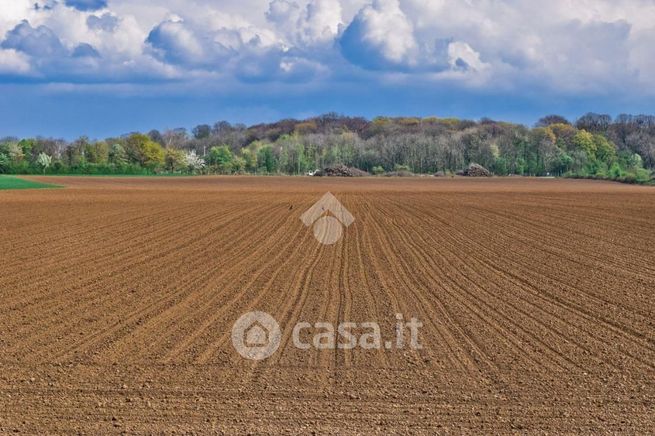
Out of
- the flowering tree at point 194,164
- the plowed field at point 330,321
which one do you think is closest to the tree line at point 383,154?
the flowering tree at point 194,164

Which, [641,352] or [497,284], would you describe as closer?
[641,352]

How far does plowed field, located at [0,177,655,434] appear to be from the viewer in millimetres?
7137

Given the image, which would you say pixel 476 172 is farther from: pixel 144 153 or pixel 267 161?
pixel 144 153

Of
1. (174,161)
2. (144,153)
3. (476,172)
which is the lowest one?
(476,172)

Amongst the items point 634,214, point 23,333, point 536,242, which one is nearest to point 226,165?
point 634,214

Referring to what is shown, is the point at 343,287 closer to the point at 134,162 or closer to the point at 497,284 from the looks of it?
the point at 497,284

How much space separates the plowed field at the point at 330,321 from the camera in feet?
23.4

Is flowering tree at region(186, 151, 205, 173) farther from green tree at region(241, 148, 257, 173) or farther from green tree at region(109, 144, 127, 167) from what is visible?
green tree at region(109, 144, 127, 167)

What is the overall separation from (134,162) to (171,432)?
144 metres

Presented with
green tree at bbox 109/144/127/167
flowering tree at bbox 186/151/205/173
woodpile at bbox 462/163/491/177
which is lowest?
woodpile at bbox 462/163/491/177

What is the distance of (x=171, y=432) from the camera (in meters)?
6.66

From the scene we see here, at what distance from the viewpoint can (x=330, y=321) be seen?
1068cm

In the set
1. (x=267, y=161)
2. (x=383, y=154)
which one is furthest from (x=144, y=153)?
(x=383, y=154)

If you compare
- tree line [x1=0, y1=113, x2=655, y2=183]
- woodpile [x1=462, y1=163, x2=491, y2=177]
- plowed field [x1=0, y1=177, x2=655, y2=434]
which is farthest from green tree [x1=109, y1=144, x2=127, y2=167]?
plowed field [x1=0, y1=177, x2=655, y2=434]
